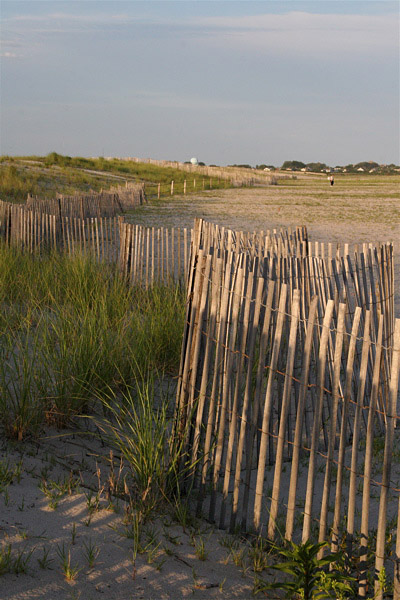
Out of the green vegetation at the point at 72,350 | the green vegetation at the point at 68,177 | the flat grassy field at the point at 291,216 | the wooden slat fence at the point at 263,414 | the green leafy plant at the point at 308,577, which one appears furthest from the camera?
the green vegetation at the point at 68,177

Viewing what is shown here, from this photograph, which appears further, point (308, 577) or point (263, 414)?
point (263, 414)

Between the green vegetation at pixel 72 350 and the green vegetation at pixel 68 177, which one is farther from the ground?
the green vegetation at pixel 68 177

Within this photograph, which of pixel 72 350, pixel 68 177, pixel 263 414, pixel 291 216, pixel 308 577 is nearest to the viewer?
pixel 308 577

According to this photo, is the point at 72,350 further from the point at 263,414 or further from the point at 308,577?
the point at 308,577

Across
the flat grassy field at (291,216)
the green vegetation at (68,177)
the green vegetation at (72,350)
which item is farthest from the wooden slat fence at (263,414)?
the green vegetation at (68,177)

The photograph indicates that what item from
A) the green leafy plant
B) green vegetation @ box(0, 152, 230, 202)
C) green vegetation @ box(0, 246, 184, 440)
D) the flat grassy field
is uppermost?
green vegetation @ box(0, 152, 230, 202)

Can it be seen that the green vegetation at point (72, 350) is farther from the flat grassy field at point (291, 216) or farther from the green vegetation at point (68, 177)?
the green vegetation at point (68, 177)

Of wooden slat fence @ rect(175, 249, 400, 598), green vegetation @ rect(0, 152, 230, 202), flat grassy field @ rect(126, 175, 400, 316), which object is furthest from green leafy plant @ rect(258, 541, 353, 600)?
green vegetation @ rect(0, 152, 230, 202)

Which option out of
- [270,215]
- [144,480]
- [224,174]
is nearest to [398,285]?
[144,480]

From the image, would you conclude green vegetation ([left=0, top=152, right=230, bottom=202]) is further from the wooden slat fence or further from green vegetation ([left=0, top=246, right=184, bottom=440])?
the wooden slat fence

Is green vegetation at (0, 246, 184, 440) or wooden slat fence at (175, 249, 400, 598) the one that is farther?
green vegetation at (0, 246, 184, 440)

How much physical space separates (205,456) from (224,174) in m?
43.7

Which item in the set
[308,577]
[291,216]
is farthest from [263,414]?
[291,216]

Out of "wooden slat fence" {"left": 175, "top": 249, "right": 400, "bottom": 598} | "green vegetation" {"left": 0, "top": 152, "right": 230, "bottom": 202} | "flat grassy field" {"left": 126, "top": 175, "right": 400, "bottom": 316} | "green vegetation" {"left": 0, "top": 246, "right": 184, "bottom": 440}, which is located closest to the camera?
"wooden slat fence" {"left": 175, "top": 249, "right": 400, "bottom": 598}
